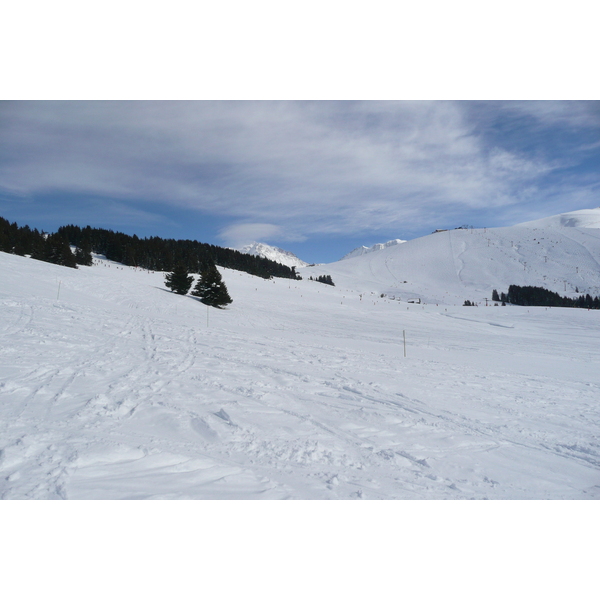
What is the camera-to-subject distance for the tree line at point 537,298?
93750mm

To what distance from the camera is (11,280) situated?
733 inches

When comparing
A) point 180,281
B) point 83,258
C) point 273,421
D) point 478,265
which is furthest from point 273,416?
point 478,265

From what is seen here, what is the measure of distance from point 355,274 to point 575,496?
14960cm

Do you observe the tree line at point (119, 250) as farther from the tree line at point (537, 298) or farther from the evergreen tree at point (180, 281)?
the tree line at point (537, 298)

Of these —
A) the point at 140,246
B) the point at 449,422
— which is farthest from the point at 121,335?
the point at 140,246

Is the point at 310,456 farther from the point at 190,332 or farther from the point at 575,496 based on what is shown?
the point at 190,332

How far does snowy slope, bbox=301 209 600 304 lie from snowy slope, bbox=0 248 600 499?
309ft

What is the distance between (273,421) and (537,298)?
122906mm

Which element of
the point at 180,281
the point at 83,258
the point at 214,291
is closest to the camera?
the point at 214,291

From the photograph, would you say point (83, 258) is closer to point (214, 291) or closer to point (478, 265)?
point (214, 291)

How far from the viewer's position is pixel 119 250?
223ft

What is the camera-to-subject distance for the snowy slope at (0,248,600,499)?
3920mm

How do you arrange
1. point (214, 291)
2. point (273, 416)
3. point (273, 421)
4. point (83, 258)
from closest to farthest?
point (273, 421) < point (273, 416) < point (214, 291) < point (83, 258)

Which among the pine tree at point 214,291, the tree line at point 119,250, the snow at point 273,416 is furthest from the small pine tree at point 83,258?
the snow at point 273,416
